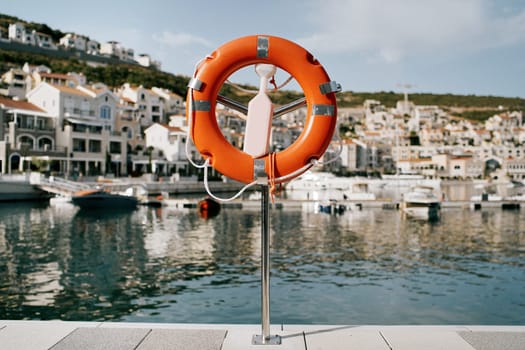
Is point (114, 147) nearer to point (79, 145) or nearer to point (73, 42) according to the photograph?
point (79, 145)

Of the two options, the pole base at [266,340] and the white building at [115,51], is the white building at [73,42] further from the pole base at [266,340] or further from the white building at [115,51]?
the pole base at [266,340]

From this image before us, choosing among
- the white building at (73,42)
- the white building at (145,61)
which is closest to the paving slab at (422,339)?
the white building at (73,42)

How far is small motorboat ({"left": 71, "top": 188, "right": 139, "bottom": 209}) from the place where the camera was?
27.8 m

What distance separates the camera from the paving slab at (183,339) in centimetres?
359

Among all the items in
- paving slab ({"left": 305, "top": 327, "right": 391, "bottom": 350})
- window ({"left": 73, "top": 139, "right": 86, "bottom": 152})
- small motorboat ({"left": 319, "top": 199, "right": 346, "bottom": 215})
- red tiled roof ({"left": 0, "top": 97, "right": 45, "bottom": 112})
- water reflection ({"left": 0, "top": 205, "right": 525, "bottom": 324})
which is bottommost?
water reflection ({"left": 0, "top": 205, "right": 525, "bottom": 324})

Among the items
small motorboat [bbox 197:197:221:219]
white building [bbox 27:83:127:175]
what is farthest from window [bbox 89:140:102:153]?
small motorboat [bbox 197:197:221:219]

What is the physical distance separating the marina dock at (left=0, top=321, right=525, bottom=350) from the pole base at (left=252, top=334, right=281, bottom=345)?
0.04m

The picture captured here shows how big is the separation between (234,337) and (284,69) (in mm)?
2273

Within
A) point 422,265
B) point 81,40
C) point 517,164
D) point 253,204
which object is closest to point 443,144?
point 517,164

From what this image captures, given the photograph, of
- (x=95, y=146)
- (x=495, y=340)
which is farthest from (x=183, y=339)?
(x=95, y=146)

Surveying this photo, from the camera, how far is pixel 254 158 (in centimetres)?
417

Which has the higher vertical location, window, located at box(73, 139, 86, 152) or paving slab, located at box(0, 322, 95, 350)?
window, located at box(73, 139, 86, 152)

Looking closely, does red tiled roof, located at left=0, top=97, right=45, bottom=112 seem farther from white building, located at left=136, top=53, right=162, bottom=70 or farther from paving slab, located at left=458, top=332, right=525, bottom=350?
white building, located at left=136, top=53, right=162, bottom=70

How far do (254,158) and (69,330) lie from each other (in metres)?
2.04
